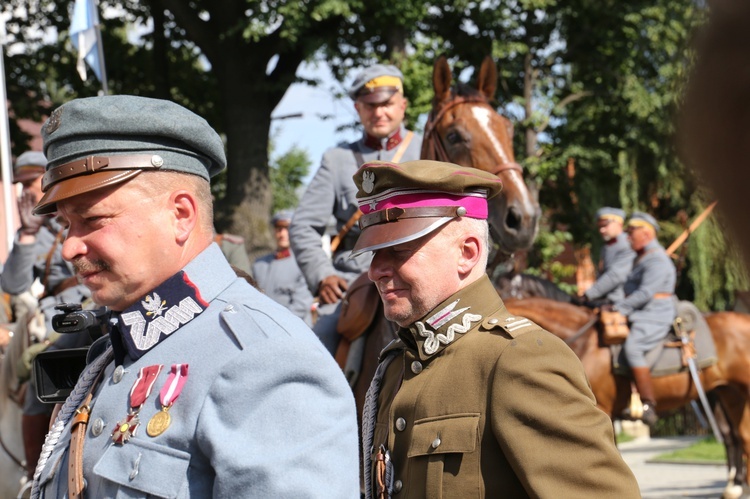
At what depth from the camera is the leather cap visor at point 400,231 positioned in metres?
3.13

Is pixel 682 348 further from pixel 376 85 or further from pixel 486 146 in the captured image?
pixel 376 85

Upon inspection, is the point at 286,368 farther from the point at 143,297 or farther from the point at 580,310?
the point at 580,310

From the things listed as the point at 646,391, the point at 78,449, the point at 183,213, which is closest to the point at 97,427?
the point at 78,449

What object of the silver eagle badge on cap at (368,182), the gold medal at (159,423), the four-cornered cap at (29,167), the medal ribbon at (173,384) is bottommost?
the four-cornered cap at (29,167)

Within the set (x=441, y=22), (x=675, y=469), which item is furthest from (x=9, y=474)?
(x=441, y=22)

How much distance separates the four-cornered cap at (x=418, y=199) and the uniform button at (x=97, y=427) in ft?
3.88

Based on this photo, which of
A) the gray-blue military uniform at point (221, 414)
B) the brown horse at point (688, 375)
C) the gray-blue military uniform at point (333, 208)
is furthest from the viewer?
the brown horse at point (688, 375)

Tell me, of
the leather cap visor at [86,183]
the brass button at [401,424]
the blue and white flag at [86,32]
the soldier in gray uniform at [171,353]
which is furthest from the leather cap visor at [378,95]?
the blue and white flag at [86,32]

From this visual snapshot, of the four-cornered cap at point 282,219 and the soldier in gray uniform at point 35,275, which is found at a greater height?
the soldier in gray uniform at point 35,275

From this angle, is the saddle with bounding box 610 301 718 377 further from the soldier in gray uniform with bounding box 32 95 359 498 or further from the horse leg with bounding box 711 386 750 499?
the soldier in gray uniform with bounding box 32 95 359 498

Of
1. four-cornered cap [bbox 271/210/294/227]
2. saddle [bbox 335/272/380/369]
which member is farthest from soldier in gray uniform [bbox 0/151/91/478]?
four-cornered cap [bbox 271/210/294/227]

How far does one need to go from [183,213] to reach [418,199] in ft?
3.39

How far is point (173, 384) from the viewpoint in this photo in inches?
83.8

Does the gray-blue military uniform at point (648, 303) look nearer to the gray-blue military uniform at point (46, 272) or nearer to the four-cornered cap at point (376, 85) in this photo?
the four-cornered cap at point (376, 85)
